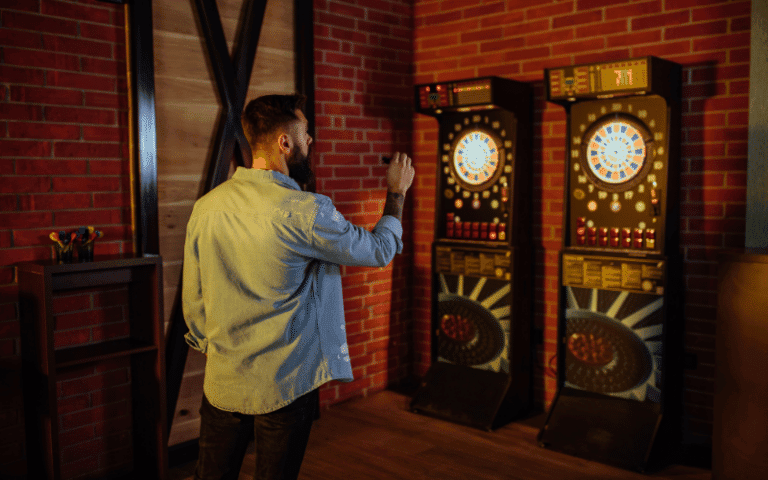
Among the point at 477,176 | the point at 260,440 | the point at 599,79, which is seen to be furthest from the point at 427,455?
the point at 599,79

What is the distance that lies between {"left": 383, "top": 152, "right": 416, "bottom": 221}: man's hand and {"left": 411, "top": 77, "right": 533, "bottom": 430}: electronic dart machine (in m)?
1.58

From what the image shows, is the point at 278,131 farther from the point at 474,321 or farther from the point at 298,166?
the point at 474,321

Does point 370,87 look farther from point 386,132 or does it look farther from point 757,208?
point 757,208

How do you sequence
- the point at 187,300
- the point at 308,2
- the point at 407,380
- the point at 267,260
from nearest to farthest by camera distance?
1. the point at 267,260
2. the point at 187,300
3. the point at 308,2
4. the point at 407,380

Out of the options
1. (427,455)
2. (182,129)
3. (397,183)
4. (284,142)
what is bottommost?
(427,455)

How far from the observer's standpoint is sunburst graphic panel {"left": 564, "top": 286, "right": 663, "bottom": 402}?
3.09 meters

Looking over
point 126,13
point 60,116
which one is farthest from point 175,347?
point 126,13

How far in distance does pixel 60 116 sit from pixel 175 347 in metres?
1.17

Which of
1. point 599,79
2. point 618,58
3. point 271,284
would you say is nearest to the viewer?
point 271,284

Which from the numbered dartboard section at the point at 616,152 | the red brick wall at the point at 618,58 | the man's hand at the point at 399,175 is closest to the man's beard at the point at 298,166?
the man's hand at the point at 399,175

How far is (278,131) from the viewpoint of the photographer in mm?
1860

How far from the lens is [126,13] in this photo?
9.56ft

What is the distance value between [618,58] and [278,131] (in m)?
2.32

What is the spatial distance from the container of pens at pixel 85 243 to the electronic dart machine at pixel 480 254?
1.86 metres
